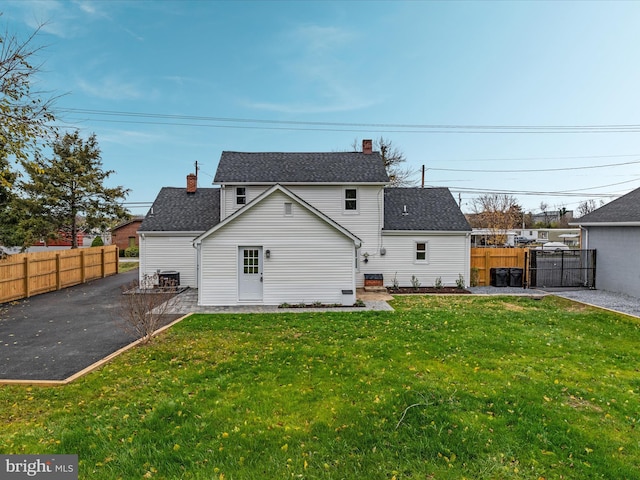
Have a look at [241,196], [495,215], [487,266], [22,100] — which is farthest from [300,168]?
[495,215]

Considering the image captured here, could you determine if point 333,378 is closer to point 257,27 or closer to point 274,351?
point 274,351

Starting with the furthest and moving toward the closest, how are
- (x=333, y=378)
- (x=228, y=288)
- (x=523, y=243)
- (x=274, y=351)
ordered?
1. (x=523, y=243)
2. (x=228, y=288)
3. (x=274, y=351)
4. (x=333, y=378)

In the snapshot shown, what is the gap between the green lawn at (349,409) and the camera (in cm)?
386

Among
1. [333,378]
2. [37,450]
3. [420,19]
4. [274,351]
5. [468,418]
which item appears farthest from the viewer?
[420,19]

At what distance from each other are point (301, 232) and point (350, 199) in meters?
5.35

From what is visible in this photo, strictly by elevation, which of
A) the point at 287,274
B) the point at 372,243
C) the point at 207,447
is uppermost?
the point at 372,243

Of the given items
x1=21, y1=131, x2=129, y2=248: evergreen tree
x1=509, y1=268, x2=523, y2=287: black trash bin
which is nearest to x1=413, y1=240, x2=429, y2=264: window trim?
x1=509, y1=268, x2=523, y2=287: black trash bin

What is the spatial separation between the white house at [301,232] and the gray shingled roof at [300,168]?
57mm

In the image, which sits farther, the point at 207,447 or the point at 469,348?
the point at 469,348

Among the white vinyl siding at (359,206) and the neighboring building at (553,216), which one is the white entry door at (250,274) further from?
the neighboring building at (553,216)

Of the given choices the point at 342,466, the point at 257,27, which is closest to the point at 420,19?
the point at 257,27

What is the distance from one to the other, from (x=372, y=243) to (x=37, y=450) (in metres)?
15.5

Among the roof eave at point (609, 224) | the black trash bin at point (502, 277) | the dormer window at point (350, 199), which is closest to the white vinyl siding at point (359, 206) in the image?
the dormer window at point (350, 199)

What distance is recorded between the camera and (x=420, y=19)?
1795 centimetres
